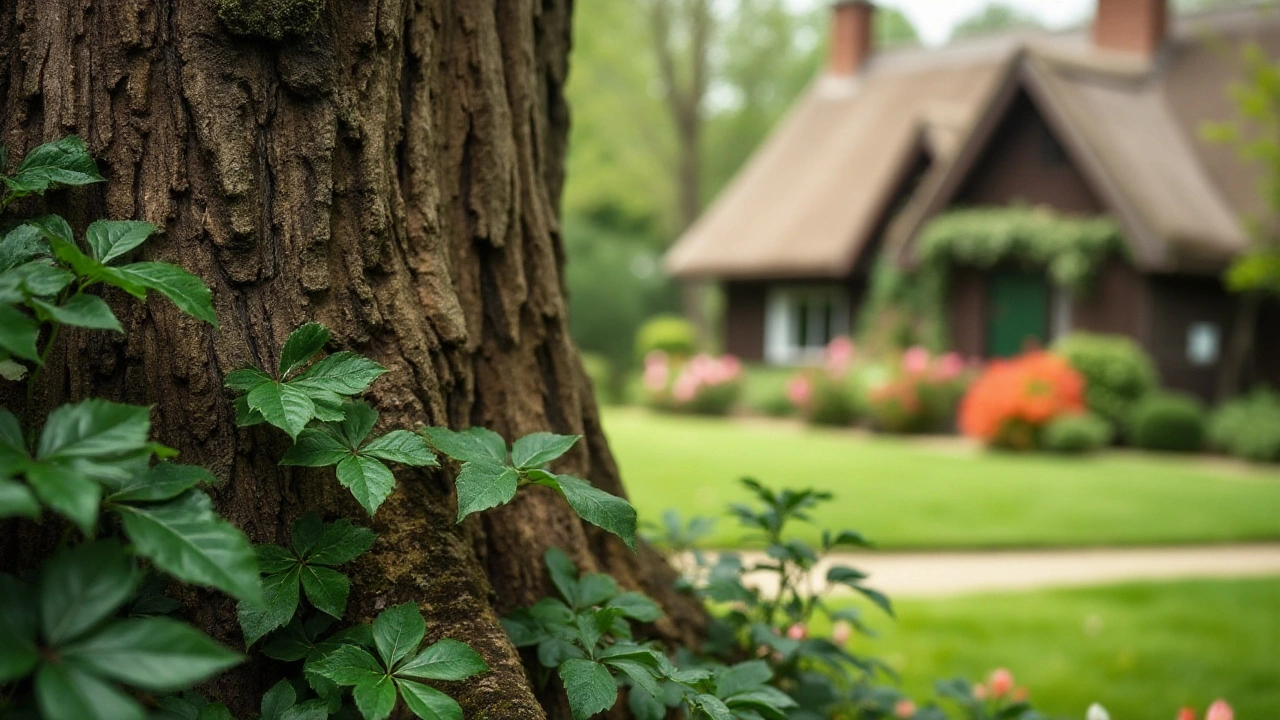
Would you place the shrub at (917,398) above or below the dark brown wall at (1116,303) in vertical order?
below

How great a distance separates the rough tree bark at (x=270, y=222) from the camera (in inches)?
60.2

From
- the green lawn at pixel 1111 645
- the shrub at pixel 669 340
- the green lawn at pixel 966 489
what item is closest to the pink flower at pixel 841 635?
the green lawn at pixel 1111 645

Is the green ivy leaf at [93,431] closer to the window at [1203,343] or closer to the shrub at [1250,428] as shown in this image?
the shrub at [1250,428]

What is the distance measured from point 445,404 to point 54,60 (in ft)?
2.54

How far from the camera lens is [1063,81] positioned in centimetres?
1652

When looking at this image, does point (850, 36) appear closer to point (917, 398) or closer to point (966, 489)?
point (917, 398)

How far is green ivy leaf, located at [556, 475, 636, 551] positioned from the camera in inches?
56.3

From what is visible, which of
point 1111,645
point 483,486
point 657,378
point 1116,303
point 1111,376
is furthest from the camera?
point 657,378

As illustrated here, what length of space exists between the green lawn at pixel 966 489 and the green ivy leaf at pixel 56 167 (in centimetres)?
449

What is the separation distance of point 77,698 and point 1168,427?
1476 cm

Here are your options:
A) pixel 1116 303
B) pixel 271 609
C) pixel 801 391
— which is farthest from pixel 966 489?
pixel 271 609

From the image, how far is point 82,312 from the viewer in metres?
1.21

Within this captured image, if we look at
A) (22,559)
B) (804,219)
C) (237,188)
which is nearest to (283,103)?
(237,188)

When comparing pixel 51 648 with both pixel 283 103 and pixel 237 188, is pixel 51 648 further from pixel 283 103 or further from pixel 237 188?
pixel 283 103
